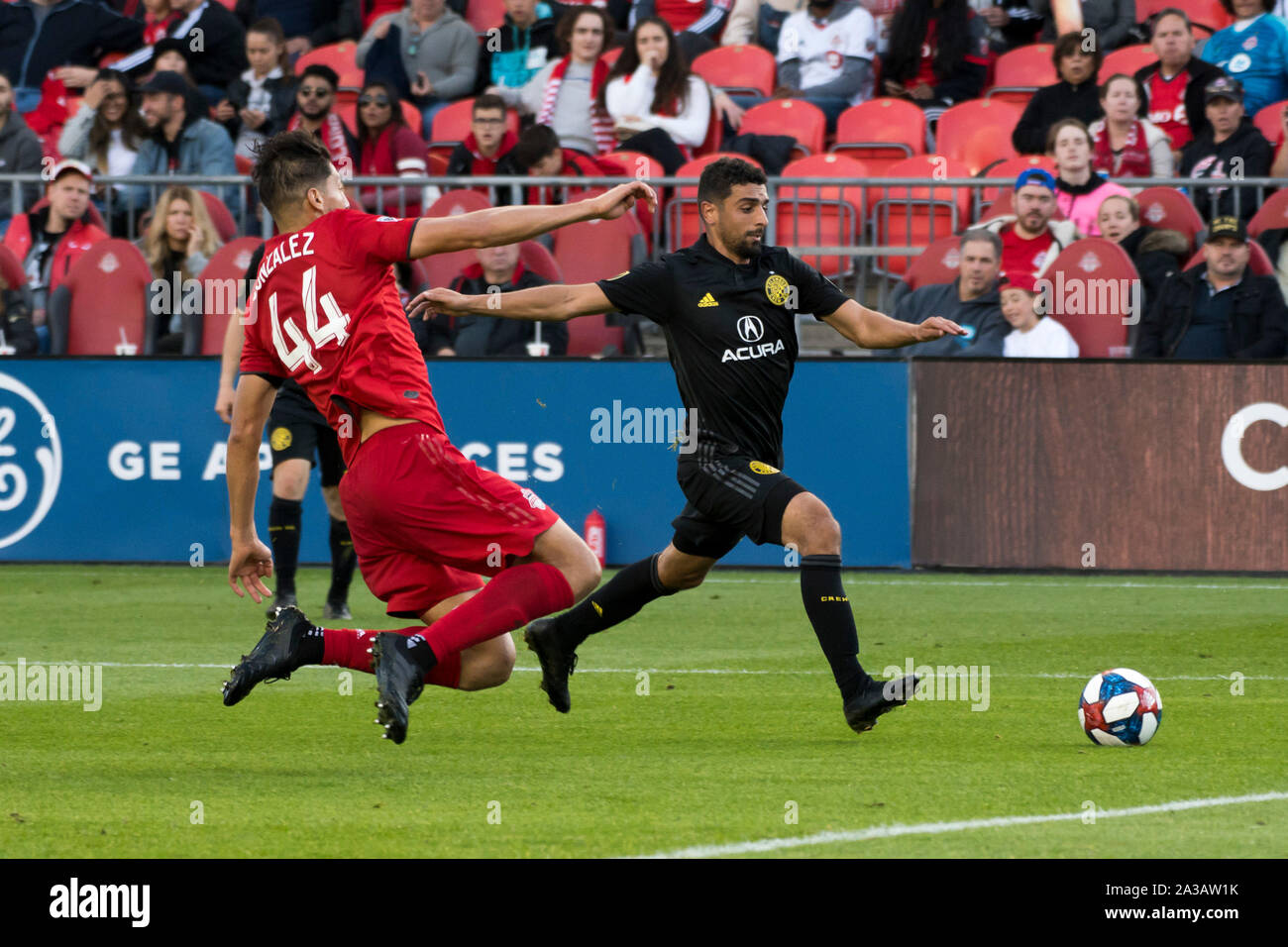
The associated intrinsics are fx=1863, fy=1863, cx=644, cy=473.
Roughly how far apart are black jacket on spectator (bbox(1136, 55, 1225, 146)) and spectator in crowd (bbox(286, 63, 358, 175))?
6473 millimetres

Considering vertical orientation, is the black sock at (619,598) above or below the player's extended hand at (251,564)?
below

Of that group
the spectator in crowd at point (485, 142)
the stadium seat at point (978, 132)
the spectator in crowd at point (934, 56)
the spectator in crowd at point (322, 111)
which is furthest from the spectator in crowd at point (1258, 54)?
the spectator in crowd at point (322, 111)

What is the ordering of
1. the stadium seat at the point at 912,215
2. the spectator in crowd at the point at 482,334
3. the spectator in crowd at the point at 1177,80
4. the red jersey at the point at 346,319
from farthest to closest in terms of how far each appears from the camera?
the spectator in crowd at the point at 1177,80, the stadium seat at the point at 912,215, the spectator in crowd at the point at 482,334, the red jersey at the point at 346,319

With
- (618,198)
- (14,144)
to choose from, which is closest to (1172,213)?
(618,198)

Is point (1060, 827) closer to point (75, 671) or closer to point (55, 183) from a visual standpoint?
point (75, 671)

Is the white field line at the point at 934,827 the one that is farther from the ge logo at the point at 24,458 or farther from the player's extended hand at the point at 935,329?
the ge logo at the point at 24,458

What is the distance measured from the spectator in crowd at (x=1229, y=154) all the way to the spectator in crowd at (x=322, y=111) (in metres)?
6.43

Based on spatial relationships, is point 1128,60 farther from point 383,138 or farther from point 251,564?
point 251,564

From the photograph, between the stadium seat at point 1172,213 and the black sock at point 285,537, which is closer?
the black sock at point 285,537

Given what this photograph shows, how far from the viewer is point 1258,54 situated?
1473 cm

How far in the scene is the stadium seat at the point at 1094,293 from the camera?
498 inches

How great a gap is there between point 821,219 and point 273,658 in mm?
8614

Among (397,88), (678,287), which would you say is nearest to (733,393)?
(678,287)

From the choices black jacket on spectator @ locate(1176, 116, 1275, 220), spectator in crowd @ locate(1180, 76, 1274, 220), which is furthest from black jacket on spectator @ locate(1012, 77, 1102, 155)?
black jacket on spectator @ locate(1176, 116, 1275, 220)
